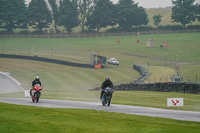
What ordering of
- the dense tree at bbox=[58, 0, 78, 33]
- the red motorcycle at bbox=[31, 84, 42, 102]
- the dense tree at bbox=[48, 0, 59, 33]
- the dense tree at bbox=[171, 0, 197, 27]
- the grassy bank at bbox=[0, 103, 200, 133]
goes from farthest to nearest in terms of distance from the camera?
the dense tree at bbox=[48, 0, 59, 33]
the dense tree at bbox=[58, 0, 78, 33]
the dense tree at bbox=[171, 0, 197, 27]
the red motorcycle at bbox=[31, 84, 42, 102]
the grassy bank at bbox=[0, 103, 200, 133]

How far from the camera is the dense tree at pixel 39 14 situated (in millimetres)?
153250

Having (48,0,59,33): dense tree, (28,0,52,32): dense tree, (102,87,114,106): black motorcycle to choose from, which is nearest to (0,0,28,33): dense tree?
(28,0,52,32): dense tree

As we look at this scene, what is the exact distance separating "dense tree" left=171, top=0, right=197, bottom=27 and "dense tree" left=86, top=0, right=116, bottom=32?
19.8m

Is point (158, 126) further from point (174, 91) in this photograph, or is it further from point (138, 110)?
point (174, 91)

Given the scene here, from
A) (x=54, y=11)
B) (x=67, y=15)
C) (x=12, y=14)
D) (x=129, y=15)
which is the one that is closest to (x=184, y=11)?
(x=129, y=15)

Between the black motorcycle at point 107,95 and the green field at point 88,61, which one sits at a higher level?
the black motorcycle at point 107,95

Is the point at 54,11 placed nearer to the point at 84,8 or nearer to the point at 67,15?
the point at 67,15

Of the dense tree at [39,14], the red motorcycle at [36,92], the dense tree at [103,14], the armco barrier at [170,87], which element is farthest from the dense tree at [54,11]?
the red motorcycle at [36,92]

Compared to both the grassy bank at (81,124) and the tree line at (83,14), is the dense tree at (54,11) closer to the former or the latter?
the tree line at (83,14)

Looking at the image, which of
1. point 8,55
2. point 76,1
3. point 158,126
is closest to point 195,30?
point 76,1

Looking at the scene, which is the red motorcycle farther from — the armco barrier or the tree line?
the tree line

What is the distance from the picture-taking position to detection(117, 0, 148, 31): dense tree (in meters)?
157

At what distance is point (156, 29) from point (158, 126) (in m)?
137

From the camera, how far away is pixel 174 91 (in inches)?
1961
